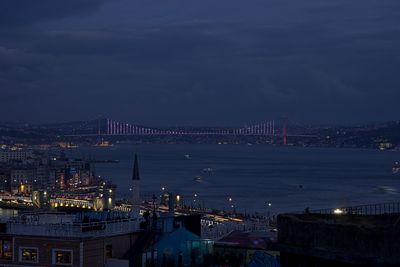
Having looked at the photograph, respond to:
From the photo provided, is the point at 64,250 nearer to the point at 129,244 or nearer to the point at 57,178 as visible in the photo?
the point at 129,244

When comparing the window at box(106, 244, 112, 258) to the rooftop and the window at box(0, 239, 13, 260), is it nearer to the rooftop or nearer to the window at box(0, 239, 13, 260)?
the rooftop

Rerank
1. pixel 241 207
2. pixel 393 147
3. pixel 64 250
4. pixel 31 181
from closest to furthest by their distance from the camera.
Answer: pixel 64 250 < pixel 241 207 < pixel 31 181 < pixel 393 147

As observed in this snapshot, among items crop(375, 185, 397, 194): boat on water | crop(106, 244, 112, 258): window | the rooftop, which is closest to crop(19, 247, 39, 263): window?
the rooftop

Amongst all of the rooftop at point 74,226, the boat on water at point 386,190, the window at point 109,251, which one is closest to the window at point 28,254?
the rooftop at point 74,226

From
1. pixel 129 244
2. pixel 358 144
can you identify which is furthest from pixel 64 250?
pixel 358 144

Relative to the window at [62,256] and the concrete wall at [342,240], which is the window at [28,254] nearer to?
the window at [62,256]

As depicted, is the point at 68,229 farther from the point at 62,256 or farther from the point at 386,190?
the point at 386,190

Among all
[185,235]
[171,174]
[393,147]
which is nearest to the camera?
[185,235]

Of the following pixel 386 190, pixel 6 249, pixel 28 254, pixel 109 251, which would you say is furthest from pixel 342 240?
pixel 386 190
